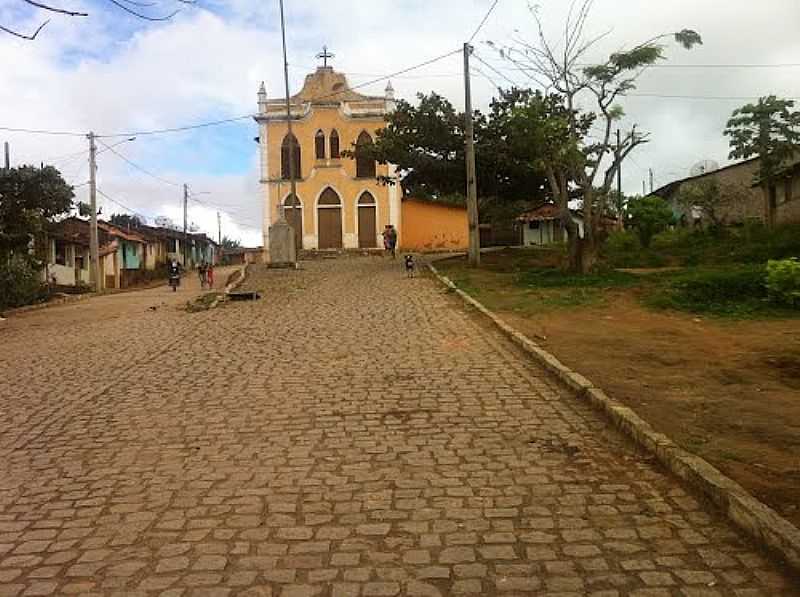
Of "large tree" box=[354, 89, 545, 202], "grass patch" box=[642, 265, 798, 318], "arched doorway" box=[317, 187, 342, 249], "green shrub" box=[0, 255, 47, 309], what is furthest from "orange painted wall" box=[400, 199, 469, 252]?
"grass patch" box=[642, 265, 798, 318]

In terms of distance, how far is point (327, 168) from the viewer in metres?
43.6

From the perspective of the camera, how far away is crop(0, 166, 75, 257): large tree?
2105cm

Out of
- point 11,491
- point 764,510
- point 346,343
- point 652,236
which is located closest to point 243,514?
point 11,491

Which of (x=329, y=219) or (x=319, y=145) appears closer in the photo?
(x=319, y=145)

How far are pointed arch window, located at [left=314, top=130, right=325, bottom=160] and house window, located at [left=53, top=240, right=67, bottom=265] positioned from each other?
14411mm

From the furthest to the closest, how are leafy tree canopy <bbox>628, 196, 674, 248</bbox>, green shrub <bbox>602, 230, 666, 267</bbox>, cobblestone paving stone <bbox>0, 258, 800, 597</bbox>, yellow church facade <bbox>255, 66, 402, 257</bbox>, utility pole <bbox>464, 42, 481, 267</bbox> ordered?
yellow church facade <bbox>255, 66, 402, 257</bbox>, leafy tree canopy <bbox>628, 196, 674, 248</bbox>, green shrub <bbox>602, 230, 666, 267</bbox>, utility pole <bbox>464, 42, 481, 267</bbox>, cobblestone paving stone <bbox>0, 258, 800, 597</bbox>

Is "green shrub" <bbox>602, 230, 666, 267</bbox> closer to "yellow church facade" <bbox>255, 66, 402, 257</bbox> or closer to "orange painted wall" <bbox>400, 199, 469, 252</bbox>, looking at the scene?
"orange painted wall" <bbox>400, 199, 469, 252</bbox>

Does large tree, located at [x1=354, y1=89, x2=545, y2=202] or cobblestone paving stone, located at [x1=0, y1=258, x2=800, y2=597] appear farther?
large tree, located at [x1=354, y1=89, x2=545, y2=202]

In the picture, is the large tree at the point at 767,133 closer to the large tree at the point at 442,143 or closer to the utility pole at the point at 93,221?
the large tree at the point at 442,143

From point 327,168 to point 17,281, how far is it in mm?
22703

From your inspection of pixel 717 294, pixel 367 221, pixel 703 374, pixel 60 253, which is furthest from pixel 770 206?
pixel 60 253

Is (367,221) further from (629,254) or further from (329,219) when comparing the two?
(629,254)

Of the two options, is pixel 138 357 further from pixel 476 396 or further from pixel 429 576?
pixel 429 576

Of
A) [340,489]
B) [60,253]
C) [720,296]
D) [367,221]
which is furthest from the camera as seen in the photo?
[367,221]
